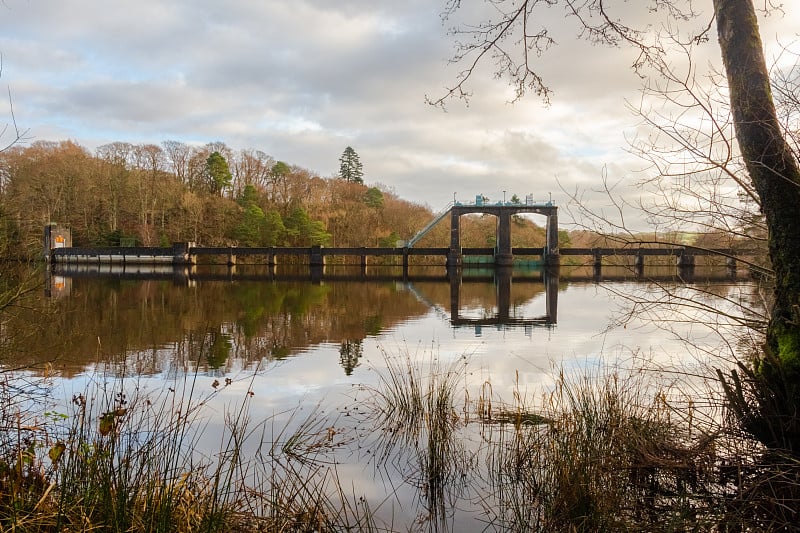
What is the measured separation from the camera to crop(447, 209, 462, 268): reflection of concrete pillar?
160 feet

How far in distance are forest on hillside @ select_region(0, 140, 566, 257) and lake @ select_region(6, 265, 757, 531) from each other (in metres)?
29.6

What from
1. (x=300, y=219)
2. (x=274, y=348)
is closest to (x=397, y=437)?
(x=274, y=348)

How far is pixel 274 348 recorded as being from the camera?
35.7 feet

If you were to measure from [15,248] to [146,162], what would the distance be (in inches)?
2036

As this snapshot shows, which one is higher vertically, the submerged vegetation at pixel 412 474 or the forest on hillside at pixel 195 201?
the forest on hillside at pixel 195 201

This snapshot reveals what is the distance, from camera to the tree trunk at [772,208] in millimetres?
3535

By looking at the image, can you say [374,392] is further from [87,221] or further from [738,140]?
[87,221]

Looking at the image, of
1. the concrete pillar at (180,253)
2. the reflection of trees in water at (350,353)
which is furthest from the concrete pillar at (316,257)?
the reflection of trees in water at (350,353)

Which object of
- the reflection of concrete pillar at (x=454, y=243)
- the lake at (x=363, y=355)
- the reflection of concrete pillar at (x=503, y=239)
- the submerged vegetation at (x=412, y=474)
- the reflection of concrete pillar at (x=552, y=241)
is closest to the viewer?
the submerged vegetation at (x=412, y=474)

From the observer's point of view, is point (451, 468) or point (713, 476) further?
point (451, 468)

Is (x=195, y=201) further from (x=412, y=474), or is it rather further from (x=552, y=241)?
(x=412, y=474)

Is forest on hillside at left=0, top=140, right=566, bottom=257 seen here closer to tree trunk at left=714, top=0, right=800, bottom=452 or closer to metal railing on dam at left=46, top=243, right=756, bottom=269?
metal railing on dam at left=46, top=243, right=756, bottom=269

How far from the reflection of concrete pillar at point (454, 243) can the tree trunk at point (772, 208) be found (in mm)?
45010

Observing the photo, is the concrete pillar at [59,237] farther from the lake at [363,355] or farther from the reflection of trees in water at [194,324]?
the lake at [363,355]
